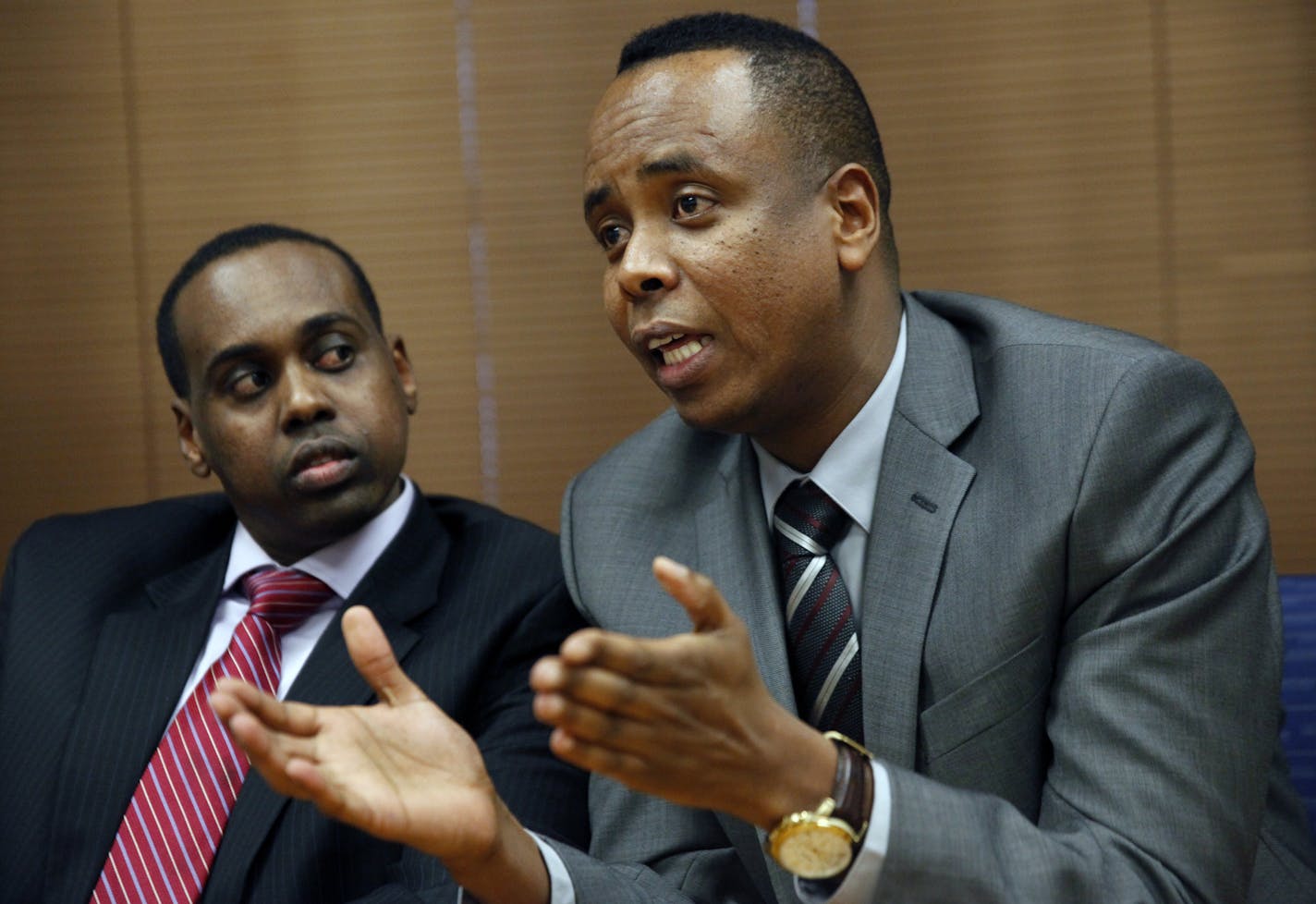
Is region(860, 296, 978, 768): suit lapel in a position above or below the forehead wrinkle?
below

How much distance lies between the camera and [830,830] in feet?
4.48

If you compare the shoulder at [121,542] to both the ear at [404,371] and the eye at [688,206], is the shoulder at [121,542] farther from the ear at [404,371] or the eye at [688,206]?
the eye at [688,206]

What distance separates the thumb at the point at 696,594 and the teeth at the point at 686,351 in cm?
59

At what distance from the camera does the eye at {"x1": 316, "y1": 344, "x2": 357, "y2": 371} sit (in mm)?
2275

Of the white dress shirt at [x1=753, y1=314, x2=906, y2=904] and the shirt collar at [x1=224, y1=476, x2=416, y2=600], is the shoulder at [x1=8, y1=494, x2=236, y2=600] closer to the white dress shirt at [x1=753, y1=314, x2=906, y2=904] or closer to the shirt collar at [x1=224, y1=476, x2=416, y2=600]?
the shirt collar at [x1=224, y1=476, x2=416, y2=600]

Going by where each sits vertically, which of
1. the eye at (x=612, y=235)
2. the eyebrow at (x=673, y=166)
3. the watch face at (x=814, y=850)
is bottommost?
the watch face at (x=814, y=850)

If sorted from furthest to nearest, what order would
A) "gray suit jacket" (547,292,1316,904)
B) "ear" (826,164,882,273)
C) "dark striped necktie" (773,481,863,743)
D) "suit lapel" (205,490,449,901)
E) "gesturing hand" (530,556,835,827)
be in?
"suit lapel" (205,490,449,901) → "ear" (826,164,882,273) → "dark striped necktie" (773,481,863,743) → "gray suit jacket" (547,292,1316,904) → "gesturing hand" (530,556,835,827)

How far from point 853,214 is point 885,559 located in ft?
1.52

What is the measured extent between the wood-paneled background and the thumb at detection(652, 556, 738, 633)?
1538mm

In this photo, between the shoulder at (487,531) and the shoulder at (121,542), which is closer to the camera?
the shoulder at (487,531)

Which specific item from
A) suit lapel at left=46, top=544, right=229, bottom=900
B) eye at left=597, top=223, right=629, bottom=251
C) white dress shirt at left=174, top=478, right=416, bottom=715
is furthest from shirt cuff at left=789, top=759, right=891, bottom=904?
suit lapel at left=46, top=544, right=229, bottom=900

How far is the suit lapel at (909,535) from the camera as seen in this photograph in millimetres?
1689

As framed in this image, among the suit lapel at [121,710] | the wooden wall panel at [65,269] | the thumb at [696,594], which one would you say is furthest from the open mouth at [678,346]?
the wooden wall panel at [65,269]

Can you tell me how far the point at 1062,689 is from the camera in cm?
164
